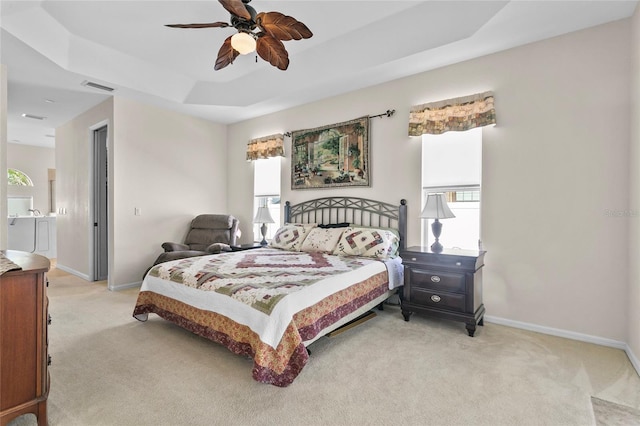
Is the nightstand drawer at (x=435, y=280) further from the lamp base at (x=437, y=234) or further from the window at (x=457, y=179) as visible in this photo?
the window at (x=457, y=179)

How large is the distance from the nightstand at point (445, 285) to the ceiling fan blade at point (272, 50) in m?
2.22

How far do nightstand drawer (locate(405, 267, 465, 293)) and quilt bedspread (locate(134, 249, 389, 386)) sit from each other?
0.29 metres

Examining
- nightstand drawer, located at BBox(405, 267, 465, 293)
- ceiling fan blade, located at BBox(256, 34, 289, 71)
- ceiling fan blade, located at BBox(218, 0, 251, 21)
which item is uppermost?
ceiling fan blade, located at BBox(218, 0, 251, 21)

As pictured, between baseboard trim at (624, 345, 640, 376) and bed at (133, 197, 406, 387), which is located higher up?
bed at (133, 197, 406, 387)

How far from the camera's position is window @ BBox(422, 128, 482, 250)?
338 cm

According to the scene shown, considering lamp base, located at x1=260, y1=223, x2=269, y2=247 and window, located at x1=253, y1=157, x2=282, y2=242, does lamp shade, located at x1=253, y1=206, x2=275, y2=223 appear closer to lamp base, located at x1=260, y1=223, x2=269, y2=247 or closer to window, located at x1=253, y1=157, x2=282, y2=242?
lamp base, located at x1=260, y1=223, x2=269, y2=247

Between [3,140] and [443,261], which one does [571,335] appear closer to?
[443,261]

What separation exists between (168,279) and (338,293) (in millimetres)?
1611

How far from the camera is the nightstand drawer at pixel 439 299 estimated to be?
2926mm

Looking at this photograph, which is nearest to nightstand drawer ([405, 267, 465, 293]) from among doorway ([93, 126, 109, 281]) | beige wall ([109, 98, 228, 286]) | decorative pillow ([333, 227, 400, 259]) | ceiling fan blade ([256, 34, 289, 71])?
decorative pillow ([333, 227, 400, 259])

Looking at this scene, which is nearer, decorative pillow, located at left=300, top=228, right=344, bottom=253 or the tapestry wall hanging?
decorative pillow, located at left=300, top=228, right=344, bottom=253

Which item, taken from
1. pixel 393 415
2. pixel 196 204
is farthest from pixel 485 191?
pixel 196 204

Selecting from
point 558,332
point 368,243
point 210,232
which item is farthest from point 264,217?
point 558,332

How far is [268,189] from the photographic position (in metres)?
5.32
